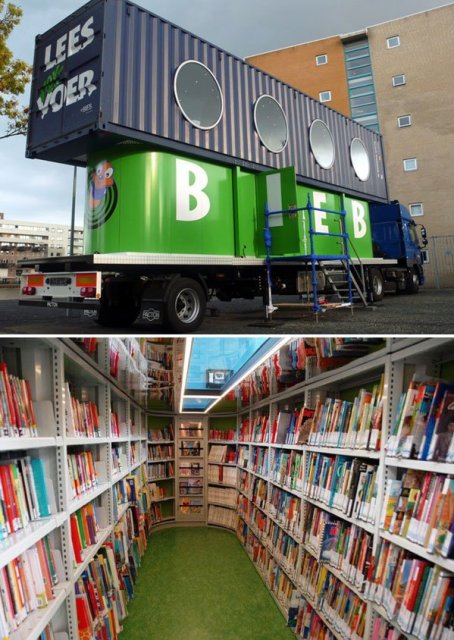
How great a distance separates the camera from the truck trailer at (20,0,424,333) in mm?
4047

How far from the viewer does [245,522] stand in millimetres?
6188

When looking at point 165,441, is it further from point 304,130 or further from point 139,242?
point 304,130

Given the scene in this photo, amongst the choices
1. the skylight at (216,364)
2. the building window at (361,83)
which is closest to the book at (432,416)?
the skylight at (216,364)

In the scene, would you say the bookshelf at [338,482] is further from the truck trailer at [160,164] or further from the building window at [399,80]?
the building window at [399,80]

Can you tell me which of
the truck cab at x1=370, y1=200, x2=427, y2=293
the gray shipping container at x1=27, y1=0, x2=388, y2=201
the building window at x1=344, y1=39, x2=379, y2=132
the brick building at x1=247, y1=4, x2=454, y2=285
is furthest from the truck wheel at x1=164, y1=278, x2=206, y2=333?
the building window at x1=344, y1=39, x2=379, y2=132

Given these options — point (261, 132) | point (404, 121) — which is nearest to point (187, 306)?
point (261, 132)

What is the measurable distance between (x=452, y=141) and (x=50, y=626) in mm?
19806

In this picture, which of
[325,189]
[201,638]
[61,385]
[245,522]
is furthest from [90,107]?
[245,522]

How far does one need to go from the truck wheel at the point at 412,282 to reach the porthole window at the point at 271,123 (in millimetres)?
4914

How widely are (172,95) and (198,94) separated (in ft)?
1.36

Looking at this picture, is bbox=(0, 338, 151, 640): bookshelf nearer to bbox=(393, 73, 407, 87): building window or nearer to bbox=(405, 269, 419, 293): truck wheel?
bbox=(405, 269, 419, 293): truck wheel

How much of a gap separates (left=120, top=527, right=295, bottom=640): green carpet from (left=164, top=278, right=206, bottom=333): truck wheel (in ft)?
8.09

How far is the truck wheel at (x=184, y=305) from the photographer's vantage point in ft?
13.6

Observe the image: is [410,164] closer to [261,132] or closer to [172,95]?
[261,132]
